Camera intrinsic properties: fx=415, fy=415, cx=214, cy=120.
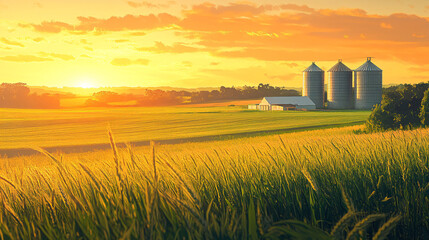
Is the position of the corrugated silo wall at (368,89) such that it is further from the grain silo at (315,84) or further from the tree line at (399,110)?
the tree line at (399,110)

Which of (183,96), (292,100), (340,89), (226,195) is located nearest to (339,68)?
(340,89)

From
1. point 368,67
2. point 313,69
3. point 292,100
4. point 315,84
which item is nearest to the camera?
point 368,67

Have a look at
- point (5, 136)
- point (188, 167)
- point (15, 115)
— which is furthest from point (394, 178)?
point (15, 115)

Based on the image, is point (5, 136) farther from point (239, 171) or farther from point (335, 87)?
point (335, 87)

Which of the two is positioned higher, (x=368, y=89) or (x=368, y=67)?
(x=368, y=67)

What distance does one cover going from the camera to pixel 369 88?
87375 mm

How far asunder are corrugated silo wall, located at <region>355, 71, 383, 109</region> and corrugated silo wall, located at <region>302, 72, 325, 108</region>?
7.86 m

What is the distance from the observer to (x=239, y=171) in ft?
13.3

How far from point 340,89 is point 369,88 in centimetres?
588

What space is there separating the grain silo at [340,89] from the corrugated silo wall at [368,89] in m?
2.07

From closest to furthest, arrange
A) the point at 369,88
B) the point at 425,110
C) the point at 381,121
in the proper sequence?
1. the point at 425,110
2. the point at 381,121
3. the point at 369,88

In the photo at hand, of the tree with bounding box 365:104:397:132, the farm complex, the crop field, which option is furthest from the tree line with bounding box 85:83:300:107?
the crop field

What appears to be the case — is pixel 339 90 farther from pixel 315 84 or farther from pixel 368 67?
pixel 368 67

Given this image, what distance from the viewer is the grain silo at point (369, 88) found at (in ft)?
287
